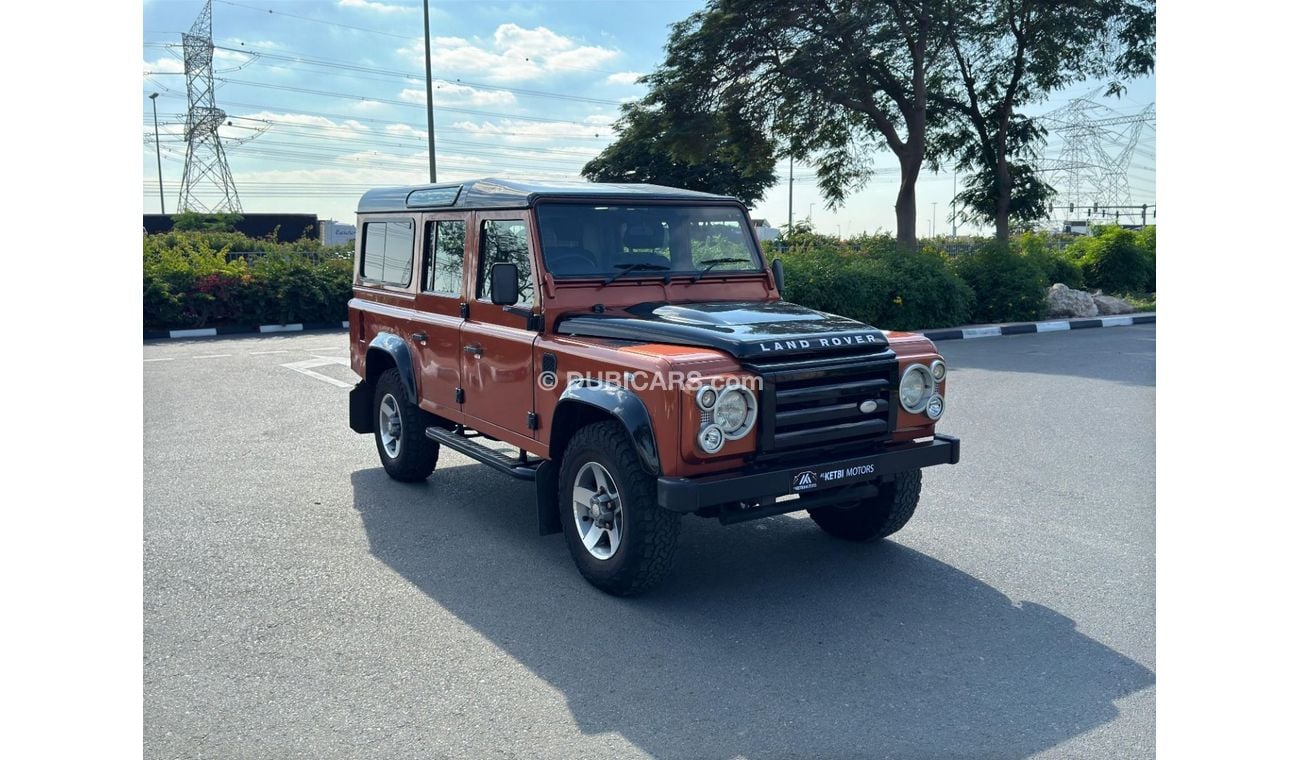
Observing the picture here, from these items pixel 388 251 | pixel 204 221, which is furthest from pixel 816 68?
pixel 204 221

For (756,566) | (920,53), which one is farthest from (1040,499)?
(920,53)

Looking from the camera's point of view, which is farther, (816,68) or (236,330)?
(816,68)

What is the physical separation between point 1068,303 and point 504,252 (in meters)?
16.9

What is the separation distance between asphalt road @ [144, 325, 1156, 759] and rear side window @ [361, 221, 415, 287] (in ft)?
5.01

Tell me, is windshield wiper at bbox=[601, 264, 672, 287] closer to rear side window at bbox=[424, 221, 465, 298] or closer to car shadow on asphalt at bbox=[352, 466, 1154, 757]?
rear side window at bbox=[424, 221, 465, 298]

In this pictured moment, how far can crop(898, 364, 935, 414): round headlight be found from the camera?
5.29 m

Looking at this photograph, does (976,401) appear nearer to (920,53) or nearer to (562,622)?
(562,622)

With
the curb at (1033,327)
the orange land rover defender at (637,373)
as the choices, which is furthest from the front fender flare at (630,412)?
the curb at (1033,327)

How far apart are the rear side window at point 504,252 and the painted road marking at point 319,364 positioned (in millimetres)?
6099

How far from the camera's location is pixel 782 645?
14.8ft

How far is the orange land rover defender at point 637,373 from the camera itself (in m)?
4.74

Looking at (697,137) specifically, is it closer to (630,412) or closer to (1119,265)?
(1119,265)

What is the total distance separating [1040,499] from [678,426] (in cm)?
339

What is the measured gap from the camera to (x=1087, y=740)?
367cm
